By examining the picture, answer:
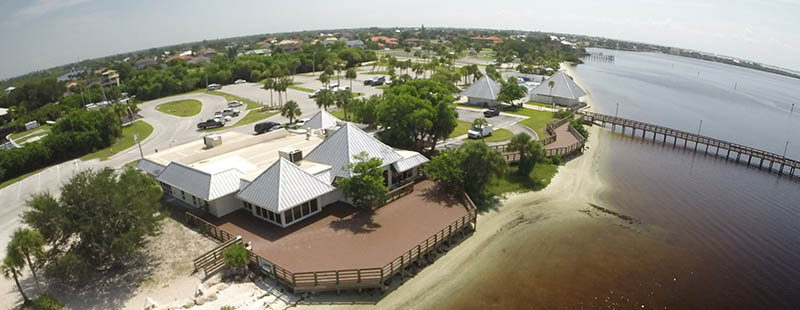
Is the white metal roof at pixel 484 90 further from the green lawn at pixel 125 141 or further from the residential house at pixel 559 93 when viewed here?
the green lawn at pixel 125 141

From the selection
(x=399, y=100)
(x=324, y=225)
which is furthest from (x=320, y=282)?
(x=399, y=100)

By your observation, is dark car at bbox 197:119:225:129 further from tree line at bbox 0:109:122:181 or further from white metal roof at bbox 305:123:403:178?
white metal roof at bbox 305:123:403:178

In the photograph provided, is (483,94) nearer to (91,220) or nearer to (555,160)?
(555,160)

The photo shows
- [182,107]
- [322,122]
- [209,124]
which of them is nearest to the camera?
[322,122]

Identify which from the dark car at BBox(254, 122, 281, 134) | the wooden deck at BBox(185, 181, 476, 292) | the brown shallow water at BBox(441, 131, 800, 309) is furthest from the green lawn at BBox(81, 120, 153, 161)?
the brown shallow water at BBox(441, 131, 800, 309)

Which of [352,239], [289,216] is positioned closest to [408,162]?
[352,239]

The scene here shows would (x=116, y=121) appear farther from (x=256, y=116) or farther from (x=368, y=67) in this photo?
(x=368, y=67)
